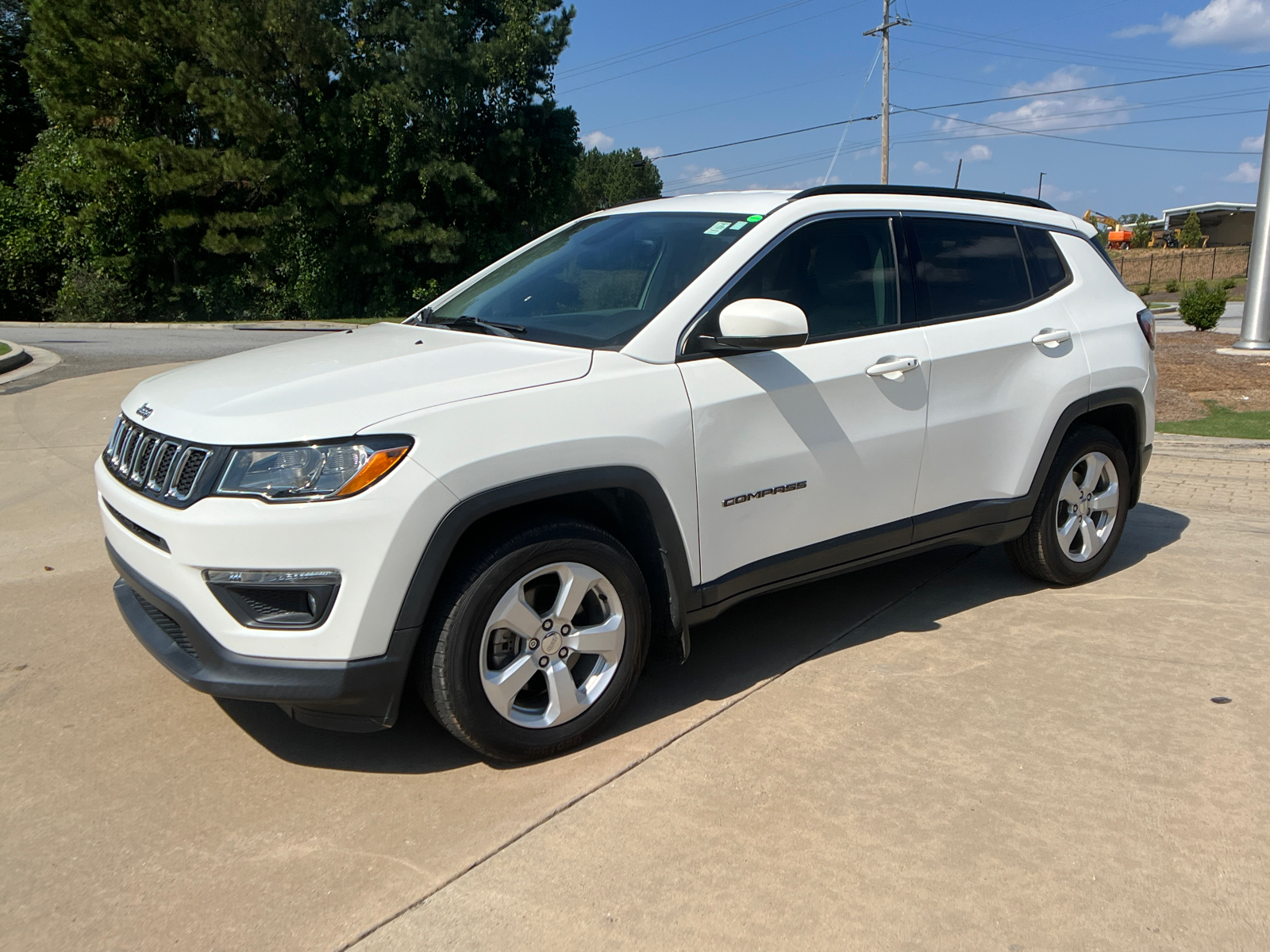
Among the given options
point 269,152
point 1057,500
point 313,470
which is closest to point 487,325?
point 313,470

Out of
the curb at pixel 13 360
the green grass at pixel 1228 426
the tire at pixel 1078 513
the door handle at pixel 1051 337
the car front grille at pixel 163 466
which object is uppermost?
the door handle at pixel 1051 337

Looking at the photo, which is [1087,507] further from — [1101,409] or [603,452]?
[603,452]

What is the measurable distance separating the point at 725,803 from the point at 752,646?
1329 millimetres

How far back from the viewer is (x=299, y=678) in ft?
9.69

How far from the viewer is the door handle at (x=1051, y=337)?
4.67 metres

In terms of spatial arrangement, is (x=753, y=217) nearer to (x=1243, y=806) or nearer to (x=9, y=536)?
(x=1243, y=806)

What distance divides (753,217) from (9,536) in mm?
4539

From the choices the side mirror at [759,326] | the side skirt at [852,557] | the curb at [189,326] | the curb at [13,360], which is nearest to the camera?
the side mirror at [759,326]

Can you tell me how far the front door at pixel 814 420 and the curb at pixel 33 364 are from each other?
10.6m

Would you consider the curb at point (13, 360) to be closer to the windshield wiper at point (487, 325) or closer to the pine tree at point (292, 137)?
the windshield wiper at point (487, 325)

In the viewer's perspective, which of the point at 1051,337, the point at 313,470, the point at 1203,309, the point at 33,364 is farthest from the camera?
the point at 1203,309

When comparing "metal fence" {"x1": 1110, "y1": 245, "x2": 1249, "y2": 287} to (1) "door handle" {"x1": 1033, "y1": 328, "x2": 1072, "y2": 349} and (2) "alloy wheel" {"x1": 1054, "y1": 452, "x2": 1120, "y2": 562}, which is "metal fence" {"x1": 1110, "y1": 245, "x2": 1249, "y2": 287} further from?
(1) "door handle" {"x1": 1033, "y1": 328, "x2": 1072, "y2": 349}

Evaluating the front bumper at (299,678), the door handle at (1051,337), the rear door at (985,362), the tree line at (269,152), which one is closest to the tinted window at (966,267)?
the rear door at (985,362)

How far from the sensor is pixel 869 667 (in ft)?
13.7
